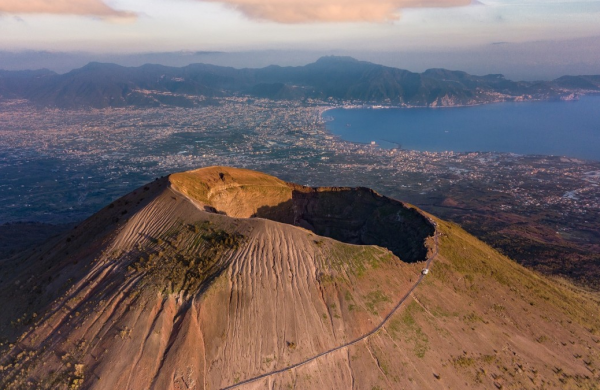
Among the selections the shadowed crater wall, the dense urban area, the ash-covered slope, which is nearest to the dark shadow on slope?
the shadowed crater wall

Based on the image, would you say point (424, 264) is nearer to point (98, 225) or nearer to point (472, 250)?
point (472, 250)

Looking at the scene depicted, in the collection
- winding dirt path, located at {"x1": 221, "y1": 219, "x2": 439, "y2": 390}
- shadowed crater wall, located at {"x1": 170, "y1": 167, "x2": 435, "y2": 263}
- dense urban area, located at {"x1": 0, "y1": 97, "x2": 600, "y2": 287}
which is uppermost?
shadowed crater wall, located at {"x1": 170, "y1": 167, "x2": 435, "y2": 263}

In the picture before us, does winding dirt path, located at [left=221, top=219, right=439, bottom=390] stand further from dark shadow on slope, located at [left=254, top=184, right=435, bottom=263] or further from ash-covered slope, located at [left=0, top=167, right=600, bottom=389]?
dark shadow on slope, located at [left=254, top=184, right=435, bottom=263]

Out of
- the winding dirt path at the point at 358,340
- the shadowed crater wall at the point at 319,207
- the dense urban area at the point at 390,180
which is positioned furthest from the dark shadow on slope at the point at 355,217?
the dense urban area at the point at 390,180

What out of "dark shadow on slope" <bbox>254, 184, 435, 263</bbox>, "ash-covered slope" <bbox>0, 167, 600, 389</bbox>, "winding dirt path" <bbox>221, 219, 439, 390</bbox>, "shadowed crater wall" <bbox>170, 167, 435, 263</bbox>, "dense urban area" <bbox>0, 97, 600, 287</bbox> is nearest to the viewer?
"ash-covered slope" <bbox>0, 167, 600, 389</bbox>

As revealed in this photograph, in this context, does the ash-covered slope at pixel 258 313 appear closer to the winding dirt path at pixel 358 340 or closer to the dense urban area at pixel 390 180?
the winding dirt path at pixel 358 340

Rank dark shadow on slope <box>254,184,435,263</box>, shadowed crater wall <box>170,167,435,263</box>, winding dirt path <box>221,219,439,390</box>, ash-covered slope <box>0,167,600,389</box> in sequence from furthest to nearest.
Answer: dark shadow on slope <box>254,184,435,263</box> < shadowed crater wall <box>170,167,435,263</box> < winding dirt path <box>221,219,439,390</box> < ash-covered slope <box>0,167,600,389</box>
